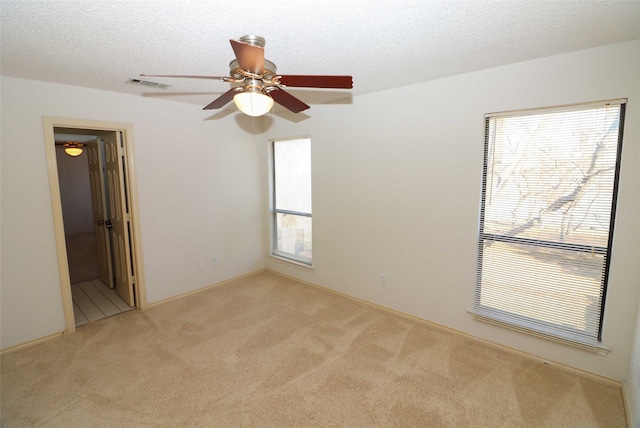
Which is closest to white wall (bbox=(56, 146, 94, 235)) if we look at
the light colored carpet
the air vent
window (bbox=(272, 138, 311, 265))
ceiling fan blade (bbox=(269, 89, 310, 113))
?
the light colored carpet

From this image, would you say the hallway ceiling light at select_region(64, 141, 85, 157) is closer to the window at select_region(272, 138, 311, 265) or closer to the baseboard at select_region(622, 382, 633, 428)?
the window at select_region(272, 138, 311, 265)

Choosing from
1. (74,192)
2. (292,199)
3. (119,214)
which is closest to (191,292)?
(119,214)

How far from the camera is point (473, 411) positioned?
2.04 metres

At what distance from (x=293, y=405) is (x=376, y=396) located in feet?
1.96

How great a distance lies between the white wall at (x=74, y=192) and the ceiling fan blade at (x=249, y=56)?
776cm

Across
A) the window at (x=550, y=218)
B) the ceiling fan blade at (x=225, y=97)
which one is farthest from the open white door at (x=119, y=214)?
the window at (x=550, y=218)

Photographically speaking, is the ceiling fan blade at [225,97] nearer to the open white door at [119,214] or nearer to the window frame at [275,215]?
the open white door at [119,214]

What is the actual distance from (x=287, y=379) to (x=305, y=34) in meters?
2.46

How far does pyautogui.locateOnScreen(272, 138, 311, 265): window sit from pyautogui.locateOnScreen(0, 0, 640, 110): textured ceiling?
171cm

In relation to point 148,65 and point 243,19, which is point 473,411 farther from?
point 148,65

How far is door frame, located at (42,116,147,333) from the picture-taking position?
9.34ft

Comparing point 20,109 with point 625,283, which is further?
point 20,109

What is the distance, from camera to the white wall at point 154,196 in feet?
8.84

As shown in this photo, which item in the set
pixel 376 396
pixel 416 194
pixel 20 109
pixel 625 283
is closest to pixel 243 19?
pixel 416 194
